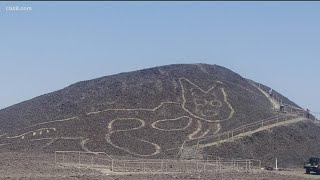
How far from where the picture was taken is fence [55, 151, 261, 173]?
46941 millimetres

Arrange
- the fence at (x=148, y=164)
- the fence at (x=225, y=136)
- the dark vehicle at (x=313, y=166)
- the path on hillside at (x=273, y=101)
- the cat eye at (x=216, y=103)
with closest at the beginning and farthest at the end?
1. the fence at (x=148, y=164)
2. the dark vehicle at (x=313, y=166)
3. the fence at (x=225, y=136)
4. the cat eye at (x=216, y=103)
5. the path on hillside at (x=273, y=101)

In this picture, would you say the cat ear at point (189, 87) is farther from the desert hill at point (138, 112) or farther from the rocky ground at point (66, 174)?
the rocky ground at point (66, 174)

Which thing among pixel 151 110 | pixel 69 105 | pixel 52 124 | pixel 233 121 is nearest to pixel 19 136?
pixel 52 124

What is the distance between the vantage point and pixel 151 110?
239 feet

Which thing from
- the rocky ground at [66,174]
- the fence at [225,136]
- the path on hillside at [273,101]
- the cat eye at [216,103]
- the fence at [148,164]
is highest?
the path on hillside at [273,101]

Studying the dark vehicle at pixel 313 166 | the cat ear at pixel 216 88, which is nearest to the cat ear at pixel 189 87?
the cat ear at pixel 216 88

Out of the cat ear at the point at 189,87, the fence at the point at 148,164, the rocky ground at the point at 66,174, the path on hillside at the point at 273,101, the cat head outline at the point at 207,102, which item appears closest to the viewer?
the rocky ground at the point at 66,174

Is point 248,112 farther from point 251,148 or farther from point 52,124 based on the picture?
point 52,124

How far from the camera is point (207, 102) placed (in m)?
75.6

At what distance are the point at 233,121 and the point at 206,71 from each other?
17.2 meters

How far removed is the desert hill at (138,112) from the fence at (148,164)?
22.3 ft

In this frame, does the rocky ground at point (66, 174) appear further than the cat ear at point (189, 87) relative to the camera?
No

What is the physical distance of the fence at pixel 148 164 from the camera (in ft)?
154

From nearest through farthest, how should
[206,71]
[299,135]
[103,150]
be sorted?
[103,150] < [299,135] < [206,71]
